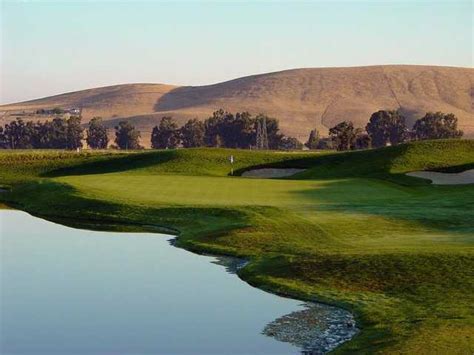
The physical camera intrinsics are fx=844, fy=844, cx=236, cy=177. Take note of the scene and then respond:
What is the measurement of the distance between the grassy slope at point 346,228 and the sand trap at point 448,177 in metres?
Answer: 2.20

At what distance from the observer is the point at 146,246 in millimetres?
43188

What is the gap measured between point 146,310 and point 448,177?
56616mm

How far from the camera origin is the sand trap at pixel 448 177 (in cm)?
7629

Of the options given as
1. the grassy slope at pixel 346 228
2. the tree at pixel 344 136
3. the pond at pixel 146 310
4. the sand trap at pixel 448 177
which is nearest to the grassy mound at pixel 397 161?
the grassy slope at pixel 346 228

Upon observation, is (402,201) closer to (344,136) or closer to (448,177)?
(448,177)

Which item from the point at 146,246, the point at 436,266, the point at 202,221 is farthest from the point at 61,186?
the point at 436,266

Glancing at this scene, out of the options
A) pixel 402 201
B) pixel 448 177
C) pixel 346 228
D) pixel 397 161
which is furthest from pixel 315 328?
pixel 397 161

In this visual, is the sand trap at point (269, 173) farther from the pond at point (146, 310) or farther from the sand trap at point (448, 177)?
the pond at point (146, 310)

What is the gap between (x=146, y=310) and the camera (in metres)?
27.2

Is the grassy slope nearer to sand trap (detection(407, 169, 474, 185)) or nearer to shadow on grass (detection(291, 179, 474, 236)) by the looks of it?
shadow on grass (detection(291, 179, 474, 236))

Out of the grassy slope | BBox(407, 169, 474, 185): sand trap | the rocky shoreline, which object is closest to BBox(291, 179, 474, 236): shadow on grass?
the grassy slope

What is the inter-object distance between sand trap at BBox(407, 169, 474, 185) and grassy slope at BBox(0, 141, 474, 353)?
2.20m

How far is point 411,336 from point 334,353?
2176mm

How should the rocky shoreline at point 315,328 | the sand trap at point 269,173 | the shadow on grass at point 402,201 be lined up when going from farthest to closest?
the sand trap at point 269,173
the shadow on grass at point 402,201
the rocky shoreline at point 315,328
